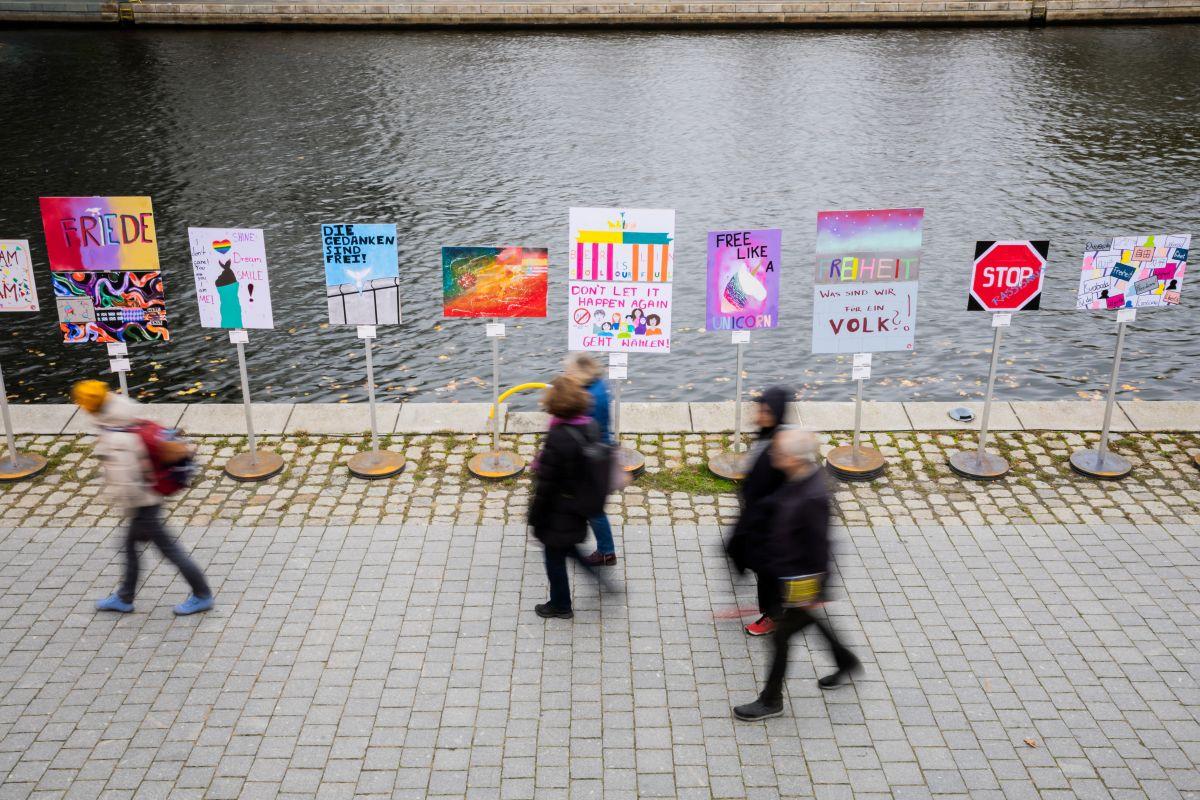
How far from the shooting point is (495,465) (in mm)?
10164

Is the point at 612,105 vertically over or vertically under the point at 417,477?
over

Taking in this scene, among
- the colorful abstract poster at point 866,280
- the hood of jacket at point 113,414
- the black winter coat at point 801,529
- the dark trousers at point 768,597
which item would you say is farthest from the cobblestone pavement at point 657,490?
the black winter coat at point 801,529

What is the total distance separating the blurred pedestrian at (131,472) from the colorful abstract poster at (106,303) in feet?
8.88

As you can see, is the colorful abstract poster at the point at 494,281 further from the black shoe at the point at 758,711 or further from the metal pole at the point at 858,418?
the black shoe at the point at 758,711

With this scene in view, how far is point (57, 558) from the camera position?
28.6 ft

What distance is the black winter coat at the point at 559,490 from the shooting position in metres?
7.16

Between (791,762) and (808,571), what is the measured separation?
1.24m

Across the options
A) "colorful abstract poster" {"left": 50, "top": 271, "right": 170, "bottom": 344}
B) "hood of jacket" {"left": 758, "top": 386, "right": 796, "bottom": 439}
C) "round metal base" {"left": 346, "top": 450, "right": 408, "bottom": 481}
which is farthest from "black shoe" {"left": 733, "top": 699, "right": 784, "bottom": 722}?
"colorful abstract poster" {"left": 50, "top": 271, "right": 170, "bottom": 344}

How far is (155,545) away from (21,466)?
3409 mm

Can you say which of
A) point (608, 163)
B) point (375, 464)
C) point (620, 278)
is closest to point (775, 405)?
point (620, 278)

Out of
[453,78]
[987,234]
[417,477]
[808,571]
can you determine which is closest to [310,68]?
[453,78]

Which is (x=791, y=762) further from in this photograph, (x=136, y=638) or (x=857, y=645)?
(x=136, y=638)

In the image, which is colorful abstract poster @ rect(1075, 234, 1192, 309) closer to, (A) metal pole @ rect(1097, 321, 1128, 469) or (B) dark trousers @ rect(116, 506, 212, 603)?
(A) metal pole @ rect(1097, 321, 1128, 469)

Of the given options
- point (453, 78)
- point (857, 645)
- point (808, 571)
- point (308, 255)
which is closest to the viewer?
point (808, 571)
